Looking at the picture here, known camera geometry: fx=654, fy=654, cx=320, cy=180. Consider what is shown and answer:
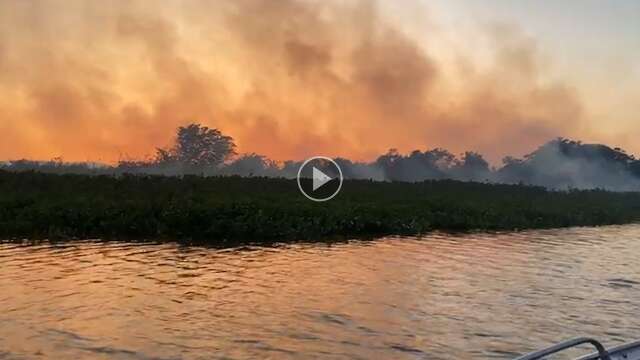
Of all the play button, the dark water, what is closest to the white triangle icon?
the play button

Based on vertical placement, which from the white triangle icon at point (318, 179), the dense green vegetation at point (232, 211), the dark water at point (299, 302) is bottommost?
the dark water at point (299, 302)

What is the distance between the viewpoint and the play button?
48.6 meters

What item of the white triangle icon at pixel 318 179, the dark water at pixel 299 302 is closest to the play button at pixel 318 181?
the white triangle icon at pixel 318 179

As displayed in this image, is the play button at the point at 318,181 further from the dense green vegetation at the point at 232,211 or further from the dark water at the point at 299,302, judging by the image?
the dark water at the point at 299,302

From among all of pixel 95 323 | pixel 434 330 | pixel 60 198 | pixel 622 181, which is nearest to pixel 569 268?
pixel 434 330

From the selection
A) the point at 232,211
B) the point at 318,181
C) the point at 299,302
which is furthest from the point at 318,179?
the point at 299,302

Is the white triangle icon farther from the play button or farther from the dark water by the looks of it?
the dark water

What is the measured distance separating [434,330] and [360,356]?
9.24 feet

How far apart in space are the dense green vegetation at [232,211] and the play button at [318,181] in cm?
127

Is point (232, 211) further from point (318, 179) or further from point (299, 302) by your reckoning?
point (318, 179)

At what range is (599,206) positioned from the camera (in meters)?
59.9

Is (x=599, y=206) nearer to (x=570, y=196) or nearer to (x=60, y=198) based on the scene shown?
(x=570, y=196)

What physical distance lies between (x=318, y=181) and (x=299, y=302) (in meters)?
36.7

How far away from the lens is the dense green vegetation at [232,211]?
32.4m
